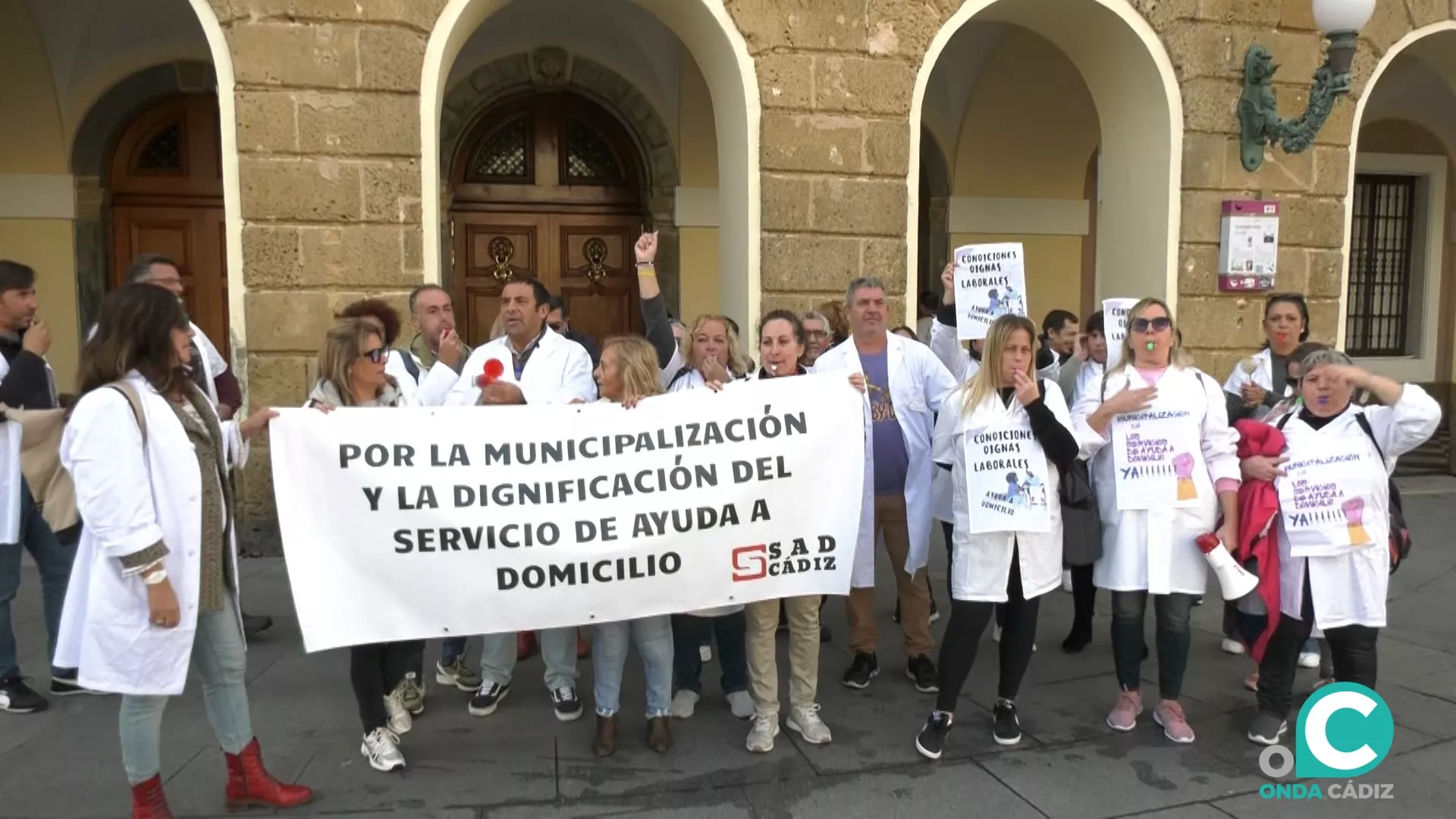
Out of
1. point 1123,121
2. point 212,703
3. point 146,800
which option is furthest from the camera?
point 1123,121

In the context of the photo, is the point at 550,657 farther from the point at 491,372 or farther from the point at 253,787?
the point at 491,372

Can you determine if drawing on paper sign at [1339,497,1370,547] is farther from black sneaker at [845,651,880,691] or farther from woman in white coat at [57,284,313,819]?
woman in white coat at [57,284,313,819]

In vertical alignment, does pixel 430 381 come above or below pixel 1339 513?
above

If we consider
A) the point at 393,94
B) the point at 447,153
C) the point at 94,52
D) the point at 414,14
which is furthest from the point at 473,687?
the point at 94,52

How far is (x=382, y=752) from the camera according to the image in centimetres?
368

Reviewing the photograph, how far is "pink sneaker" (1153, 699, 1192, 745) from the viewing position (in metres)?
3.97

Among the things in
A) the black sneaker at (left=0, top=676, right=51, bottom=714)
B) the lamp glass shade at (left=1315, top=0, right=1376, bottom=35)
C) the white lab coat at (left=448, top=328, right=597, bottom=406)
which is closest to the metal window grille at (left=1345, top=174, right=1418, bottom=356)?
the lamp glass shade at (left=1315, top=0, right=1376, bottom=35)

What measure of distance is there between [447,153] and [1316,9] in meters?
7.30

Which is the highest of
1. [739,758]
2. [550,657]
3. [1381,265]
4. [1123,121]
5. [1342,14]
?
[1342,14]

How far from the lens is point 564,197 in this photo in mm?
9766

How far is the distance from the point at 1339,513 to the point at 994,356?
1.46m

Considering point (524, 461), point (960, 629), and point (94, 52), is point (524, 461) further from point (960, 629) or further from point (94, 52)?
point (94, 52)

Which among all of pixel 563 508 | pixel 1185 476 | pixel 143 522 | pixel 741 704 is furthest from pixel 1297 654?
pixel 143 522

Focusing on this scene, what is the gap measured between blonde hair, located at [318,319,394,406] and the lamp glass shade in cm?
715
